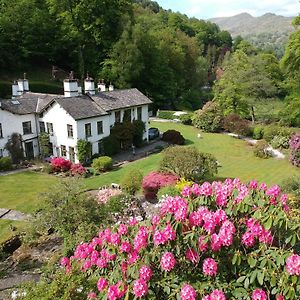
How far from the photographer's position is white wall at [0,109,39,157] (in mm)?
31578

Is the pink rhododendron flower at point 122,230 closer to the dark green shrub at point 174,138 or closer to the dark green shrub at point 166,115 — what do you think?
the dark green shrub at point 174,138

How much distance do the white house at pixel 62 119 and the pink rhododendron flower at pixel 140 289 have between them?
2609cm

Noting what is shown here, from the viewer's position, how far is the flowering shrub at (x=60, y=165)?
3058cm

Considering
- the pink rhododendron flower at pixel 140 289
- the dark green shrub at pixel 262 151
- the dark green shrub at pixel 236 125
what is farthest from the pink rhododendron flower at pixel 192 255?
the dark green shrub at pixel 236 125

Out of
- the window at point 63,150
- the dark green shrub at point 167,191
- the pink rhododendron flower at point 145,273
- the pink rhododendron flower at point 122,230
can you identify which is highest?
the pink rhododendron flower at point 122,230

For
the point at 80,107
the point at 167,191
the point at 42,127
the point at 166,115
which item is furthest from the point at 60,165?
the point at 166,115

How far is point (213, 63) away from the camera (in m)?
118

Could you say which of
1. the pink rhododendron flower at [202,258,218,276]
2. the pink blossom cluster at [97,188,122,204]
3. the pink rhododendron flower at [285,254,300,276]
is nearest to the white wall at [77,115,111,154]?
the pink blossom cluster at [97,188,122,204]

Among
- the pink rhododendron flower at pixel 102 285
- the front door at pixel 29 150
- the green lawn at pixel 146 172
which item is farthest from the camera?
the front door at pixel 29 150

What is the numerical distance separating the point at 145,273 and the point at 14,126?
28.6 meters

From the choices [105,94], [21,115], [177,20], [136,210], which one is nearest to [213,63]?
[177,20]

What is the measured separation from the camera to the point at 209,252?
6898 mm

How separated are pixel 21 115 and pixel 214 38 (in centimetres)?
11616

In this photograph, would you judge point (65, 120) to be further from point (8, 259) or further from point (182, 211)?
point (182, 211)
